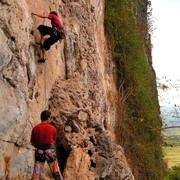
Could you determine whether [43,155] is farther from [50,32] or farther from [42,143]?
[50,32]

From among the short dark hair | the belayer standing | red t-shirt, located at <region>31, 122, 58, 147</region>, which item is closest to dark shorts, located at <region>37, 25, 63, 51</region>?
the belayer standing

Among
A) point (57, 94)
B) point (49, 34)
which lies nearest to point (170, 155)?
point (57, 94)

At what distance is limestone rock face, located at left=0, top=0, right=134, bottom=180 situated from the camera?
8086 mm

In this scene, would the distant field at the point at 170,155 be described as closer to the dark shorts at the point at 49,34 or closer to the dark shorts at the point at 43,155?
the dark shorts at the point at 49,34

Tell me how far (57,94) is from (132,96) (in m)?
9.61

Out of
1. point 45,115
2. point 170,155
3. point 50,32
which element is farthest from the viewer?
point 170,155

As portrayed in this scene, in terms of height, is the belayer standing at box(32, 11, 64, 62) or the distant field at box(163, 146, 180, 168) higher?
the belayer standing at box(32, 11, 64, 62)

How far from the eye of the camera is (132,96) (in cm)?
1934

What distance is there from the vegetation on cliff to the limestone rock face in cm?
492

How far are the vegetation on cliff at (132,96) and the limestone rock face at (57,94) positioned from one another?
16.1 ft

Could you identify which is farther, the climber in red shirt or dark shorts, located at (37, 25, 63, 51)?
dark shorts, located at (37, 25, 63, 51)

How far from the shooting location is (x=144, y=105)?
1972 centimetres

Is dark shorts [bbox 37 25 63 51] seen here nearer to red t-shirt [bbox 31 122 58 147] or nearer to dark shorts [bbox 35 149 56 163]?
red t-shirt [bbox 31 122 58 147]

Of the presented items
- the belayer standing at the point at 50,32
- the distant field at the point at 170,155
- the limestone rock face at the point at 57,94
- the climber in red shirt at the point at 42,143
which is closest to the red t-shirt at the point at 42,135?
the climber in red shirt at the point at 42,143
